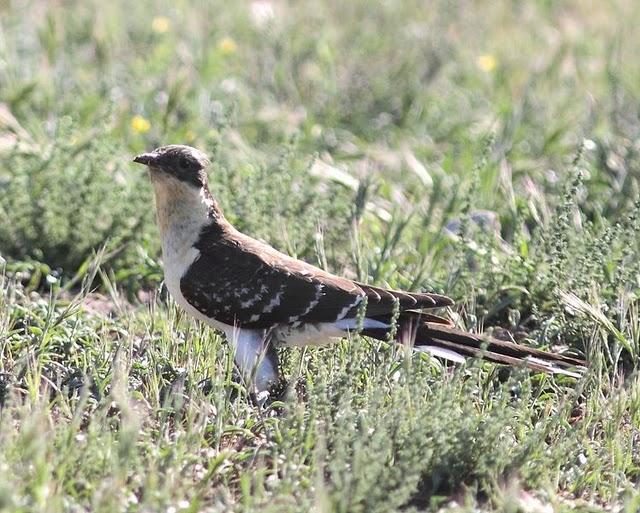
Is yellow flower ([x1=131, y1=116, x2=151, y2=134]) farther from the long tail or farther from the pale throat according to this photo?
the long tail

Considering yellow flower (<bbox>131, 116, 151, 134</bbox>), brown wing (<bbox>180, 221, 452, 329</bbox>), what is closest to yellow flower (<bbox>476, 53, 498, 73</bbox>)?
yellow flower (<bbox>131, 116, 151, 134</bbox>)

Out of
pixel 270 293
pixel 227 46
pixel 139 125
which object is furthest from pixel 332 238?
pixel 227 46

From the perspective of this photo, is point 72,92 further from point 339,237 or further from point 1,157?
point 339,237

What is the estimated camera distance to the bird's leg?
490 cm

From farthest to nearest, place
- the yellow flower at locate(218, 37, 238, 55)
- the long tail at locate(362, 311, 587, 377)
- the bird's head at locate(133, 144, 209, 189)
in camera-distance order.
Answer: the yellow flower at locate(218, 37, 238, 55) < the bird's head at locate(133, 144, 209, 189) < the long tail at locate(362, 311, 587, 377)

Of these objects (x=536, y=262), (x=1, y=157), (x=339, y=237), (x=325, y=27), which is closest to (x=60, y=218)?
(x=1, y=157)

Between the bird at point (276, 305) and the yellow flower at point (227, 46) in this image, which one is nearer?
the bird at point (276, 305)

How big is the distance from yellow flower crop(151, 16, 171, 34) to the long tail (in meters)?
4.77

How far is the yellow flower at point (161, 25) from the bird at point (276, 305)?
13.4 feet

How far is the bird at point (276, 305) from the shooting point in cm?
487

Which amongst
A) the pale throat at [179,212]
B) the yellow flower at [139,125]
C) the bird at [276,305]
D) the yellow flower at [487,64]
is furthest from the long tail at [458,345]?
the yellow flower at [487,64]

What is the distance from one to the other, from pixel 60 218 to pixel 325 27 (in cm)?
429

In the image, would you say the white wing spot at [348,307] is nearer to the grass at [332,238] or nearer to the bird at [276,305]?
the bird at [276,305]

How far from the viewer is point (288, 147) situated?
638 centimetres
